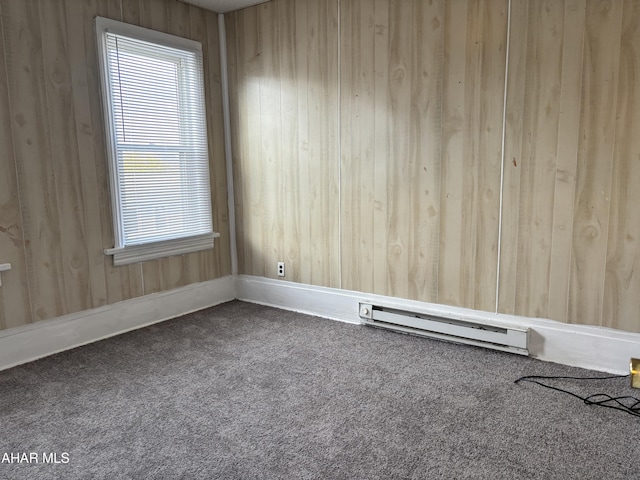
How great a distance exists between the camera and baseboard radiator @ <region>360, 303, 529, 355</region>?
2.91 meters

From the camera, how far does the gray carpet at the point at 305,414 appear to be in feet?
6.15

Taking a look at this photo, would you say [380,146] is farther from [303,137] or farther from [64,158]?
[64,158]

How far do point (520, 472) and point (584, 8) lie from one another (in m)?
2.35

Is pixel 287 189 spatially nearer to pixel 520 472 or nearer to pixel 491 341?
pixel 491 341

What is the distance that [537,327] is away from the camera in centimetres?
289

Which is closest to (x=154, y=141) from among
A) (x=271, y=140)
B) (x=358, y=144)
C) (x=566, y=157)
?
(x=271, y=140)

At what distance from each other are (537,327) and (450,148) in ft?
4.05

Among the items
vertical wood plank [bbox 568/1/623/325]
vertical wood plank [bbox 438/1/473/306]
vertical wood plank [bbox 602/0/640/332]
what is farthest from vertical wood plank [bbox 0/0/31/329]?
vertical wood plank [bbox 602/0/640/332]

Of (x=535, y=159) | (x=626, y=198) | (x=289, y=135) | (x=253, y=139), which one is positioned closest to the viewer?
(x=626, y=198)

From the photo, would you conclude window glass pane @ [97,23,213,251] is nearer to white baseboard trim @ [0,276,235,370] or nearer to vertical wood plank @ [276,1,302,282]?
white baseboard trim @ [0,276,235,370]

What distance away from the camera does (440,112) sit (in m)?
3.09

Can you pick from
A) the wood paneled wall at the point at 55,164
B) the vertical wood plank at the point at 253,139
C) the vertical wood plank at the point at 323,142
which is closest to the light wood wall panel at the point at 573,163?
the vertical wood plank at the point at 323,142

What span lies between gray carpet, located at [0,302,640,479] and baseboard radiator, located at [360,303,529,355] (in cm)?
8

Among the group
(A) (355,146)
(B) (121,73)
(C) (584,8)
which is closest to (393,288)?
(A) (355,146)
